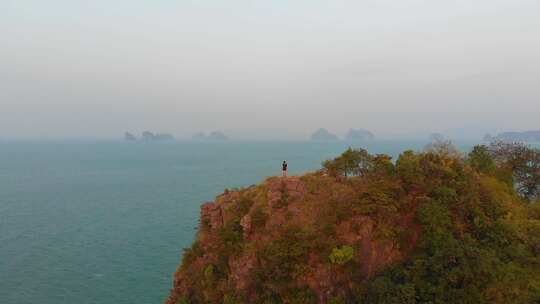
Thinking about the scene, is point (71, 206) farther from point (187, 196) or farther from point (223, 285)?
point (223, 285)

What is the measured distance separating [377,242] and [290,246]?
6.26 meters

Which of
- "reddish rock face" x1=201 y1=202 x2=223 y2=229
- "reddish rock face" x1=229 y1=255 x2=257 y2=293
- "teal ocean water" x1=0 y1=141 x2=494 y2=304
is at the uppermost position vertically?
"reddish rock face" x1=201 y1=202 x2=223 y2=229

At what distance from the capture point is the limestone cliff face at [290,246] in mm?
24125

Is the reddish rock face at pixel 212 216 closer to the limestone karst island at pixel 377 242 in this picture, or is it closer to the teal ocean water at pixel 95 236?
the limestone karst island at pixel 377 242

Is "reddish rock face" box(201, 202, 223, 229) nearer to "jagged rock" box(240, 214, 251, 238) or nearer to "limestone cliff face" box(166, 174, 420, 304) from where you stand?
"limestone cliff face" box(166, 174, 420, 304)

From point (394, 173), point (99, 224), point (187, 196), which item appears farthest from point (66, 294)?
point (187, 196)

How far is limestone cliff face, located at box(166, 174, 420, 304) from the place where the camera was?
24125mm

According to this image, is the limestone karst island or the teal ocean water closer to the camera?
the limestone karst island

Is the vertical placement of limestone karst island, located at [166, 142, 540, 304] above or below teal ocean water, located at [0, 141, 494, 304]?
above

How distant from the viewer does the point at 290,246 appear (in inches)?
976

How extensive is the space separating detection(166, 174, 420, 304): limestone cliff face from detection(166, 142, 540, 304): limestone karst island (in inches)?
3.1

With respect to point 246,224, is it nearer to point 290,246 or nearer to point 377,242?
point 290,246

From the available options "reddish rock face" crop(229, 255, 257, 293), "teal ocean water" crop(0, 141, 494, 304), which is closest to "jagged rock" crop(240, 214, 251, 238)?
"reddish rock face" crop(229, 255, 257, 293)

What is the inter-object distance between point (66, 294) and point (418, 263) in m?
41.5
